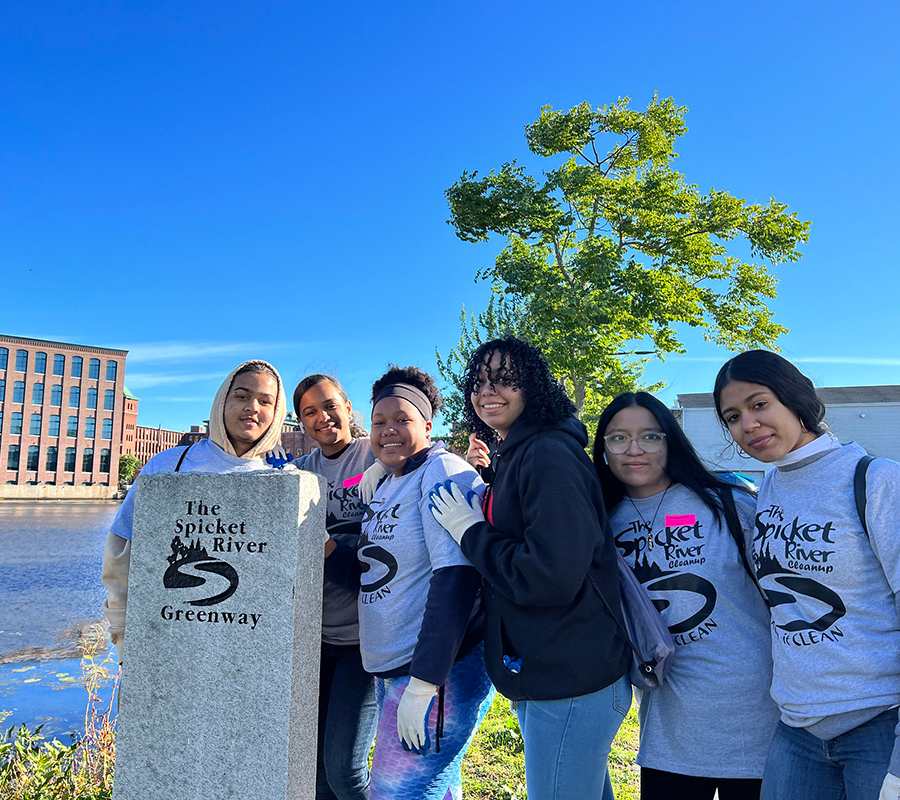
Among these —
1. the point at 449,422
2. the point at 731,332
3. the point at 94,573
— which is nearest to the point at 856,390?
the point at 731,332

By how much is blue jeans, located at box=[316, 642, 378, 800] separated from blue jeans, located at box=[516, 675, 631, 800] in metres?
0.97

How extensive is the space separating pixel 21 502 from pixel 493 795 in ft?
258

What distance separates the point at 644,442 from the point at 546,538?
73 cm

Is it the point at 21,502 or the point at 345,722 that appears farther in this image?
the point at 21,502

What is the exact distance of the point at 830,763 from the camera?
2025 mm

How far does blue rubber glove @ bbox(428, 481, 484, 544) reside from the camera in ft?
7.77

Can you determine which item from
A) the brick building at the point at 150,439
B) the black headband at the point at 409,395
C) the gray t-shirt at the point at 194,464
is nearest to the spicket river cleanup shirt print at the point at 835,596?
the black headband at the point at 409,395

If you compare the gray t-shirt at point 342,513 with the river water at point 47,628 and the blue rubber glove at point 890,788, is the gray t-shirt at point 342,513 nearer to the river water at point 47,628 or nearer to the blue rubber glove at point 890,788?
the blue rubber glove at point 890,788

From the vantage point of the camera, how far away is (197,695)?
7.94 ft

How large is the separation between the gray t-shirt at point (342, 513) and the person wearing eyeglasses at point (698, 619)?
124cm

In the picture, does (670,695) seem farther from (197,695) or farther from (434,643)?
(197,695)

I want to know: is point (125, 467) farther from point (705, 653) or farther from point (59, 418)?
point (705, 653)

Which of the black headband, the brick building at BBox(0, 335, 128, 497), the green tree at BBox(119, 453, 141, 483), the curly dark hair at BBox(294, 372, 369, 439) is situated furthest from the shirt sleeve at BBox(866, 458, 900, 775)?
the green tree at BBox(119, 453, 141, 483)

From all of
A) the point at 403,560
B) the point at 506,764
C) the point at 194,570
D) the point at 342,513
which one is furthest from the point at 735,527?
the point at 506,764
